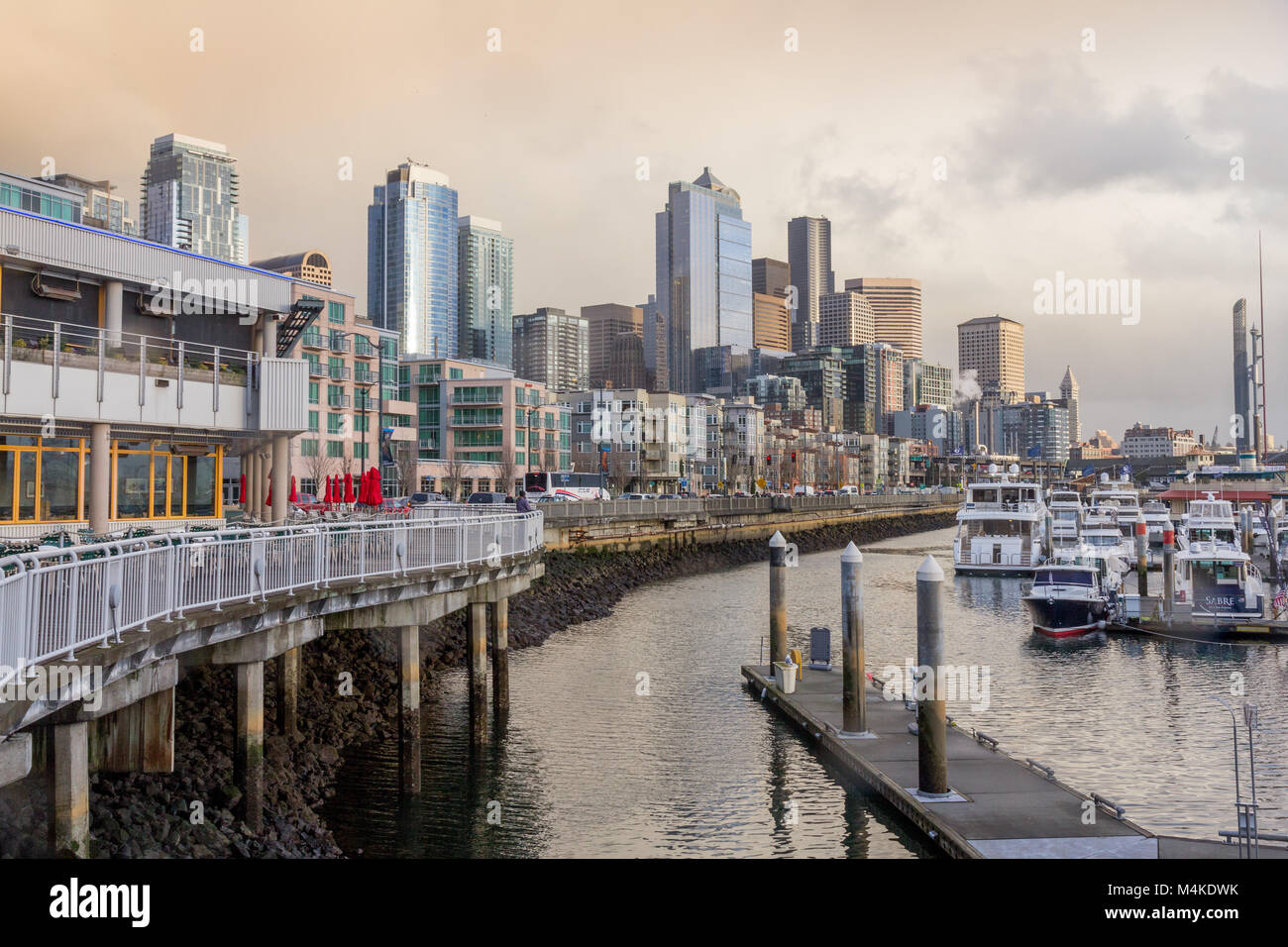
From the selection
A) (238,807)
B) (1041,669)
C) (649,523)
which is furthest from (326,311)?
(238,807)

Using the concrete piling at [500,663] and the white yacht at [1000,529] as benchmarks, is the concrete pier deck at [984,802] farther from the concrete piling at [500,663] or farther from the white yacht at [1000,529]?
the white yacht at [1000,529]

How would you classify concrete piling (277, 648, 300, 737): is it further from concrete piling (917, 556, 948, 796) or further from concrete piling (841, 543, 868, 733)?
concrete piling (917, 556, 948, 796)

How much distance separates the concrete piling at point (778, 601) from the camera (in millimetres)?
31250

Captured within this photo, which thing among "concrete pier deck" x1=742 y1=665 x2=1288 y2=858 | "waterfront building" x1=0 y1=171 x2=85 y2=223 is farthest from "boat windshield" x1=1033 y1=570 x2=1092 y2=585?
"waterfront building" x1=0 y1=171 x2=85 y2=223

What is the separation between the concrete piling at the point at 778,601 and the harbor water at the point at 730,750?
64.7 inches

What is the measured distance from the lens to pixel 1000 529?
77.7 meters

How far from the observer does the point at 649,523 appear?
262 ft

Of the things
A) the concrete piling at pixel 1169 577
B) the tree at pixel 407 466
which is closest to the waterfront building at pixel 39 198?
the tree at pixel 407 466

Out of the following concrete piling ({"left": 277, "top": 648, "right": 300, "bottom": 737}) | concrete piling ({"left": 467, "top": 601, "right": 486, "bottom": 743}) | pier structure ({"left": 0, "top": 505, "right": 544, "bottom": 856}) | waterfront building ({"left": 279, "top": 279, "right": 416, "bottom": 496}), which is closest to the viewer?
pier structure ({"left": 0, "top": 505, "right": 544, "bottom": 856})

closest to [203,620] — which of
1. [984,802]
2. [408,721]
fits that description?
[408,721]

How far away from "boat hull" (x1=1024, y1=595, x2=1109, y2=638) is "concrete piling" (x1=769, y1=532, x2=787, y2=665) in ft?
59.3

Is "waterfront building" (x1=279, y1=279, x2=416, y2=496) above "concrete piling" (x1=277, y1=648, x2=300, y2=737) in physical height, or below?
above

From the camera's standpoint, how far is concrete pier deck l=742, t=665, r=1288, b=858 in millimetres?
15961

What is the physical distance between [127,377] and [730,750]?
1886cm
